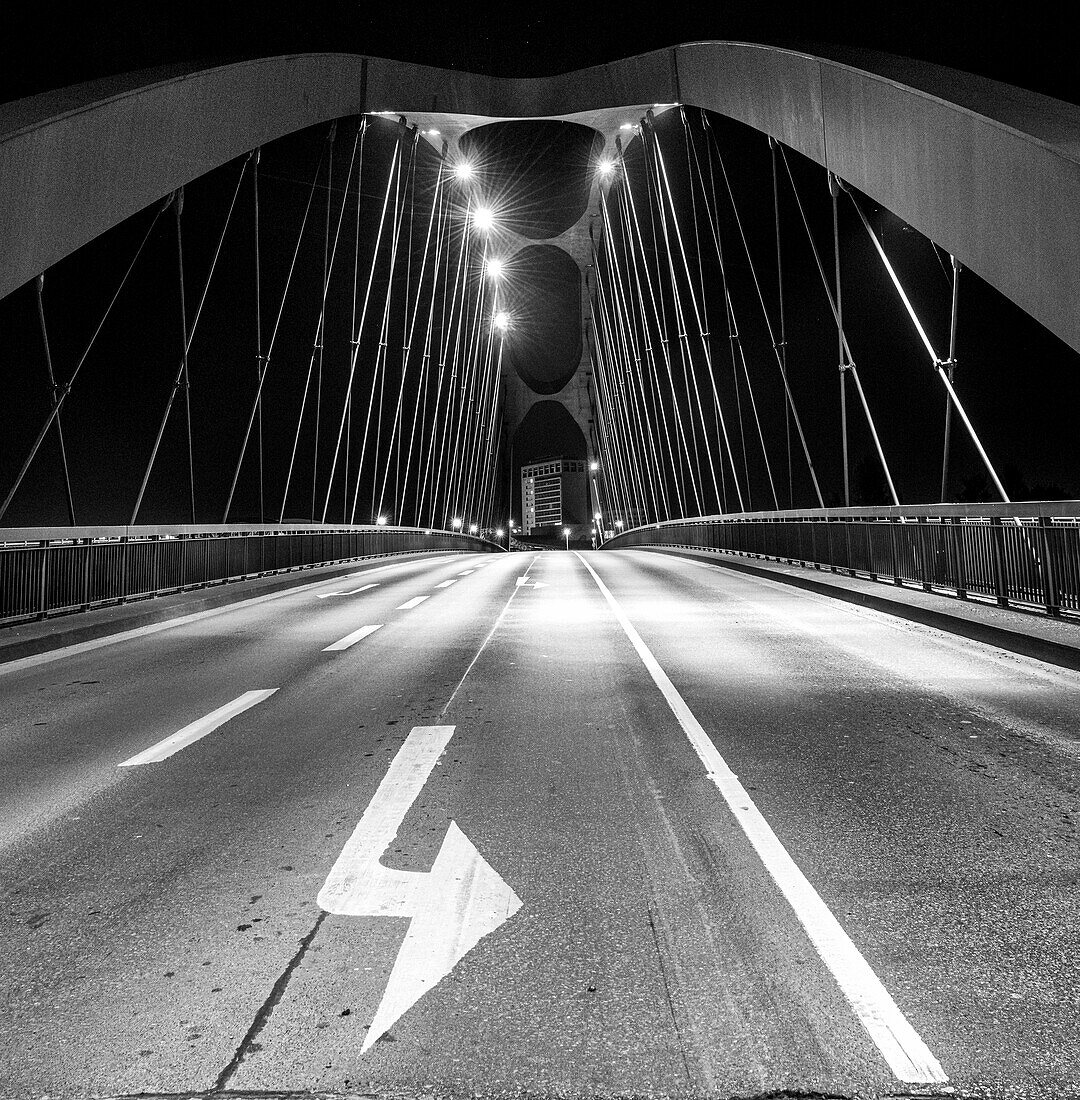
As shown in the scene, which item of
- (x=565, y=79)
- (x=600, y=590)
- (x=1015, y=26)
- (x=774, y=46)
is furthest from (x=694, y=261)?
(x=600, y=590)

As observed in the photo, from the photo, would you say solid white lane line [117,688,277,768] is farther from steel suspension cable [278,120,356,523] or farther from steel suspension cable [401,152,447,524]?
steel suspension cable [401,152,447,524]

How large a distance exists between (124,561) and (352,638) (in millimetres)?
5269

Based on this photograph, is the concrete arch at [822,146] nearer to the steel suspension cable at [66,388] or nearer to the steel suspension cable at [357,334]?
the steel suspension cable at [66,388]

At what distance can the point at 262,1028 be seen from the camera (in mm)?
1967

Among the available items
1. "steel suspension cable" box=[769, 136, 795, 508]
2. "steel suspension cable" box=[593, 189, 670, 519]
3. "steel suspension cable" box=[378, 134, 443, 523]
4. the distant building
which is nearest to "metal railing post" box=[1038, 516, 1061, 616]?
"steel suspension cable" box=[769, 136, 795, 508]

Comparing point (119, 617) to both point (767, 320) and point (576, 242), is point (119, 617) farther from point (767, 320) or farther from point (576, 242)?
point (576, 242)

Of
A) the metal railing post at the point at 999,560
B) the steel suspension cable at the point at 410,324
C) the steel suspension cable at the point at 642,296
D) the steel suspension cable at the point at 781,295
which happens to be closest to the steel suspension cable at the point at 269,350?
the steel suspension cable at the point at 410,324

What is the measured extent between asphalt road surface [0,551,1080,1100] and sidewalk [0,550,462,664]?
8.72ft

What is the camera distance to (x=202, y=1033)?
195cm

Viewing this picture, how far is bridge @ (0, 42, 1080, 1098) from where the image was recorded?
1.99m

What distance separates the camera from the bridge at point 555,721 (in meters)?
1.99

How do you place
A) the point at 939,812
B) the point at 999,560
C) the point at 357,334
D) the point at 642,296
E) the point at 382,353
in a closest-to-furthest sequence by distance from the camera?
the point at 939,812
the point at 999,560
the point at 357,334
the point at 382,353
the point at 642,296

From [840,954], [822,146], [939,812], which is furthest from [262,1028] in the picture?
[822,146]

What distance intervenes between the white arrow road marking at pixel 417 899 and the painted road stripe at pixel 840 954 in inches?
39.3
